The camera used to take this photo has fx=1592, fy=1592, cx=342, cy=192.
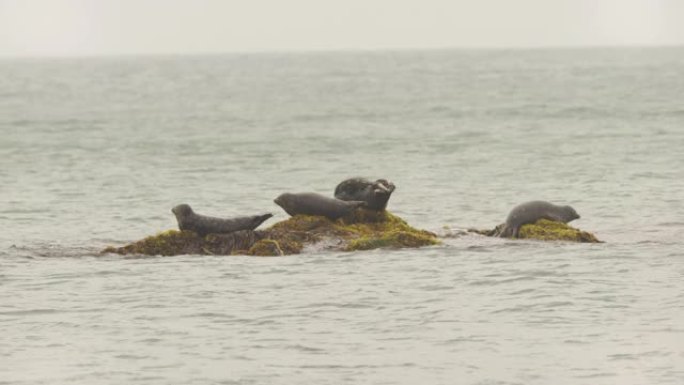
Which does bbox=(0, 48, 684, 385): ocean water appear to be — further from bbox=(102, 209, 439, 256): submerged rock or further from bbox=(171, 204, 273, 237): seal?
bbox=(171, 204, 273, 237): seal

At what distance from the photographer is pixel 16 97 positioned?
122m

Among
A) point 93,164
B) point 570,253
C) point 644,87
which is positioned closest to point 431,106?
point 644,87

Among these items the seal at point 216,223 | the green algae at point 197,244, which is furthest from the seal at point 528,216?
the green algae at point 197,244

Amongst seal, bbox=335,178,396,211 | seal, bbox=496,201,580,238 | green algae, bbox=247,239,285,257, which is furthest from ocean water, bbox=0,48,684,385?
seal, bbox=335,178,396,211

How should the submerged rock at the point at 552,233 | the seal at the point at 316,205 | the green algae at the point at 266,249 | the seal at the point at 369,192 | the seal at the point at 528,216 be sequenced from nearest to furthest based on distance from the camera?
the green algae at the point at 266,249 → the seal at the point at 316,205 → the seal at the point at 369,192 → the submerged rock at the point at 552,233 → the seal at the point at 528,216

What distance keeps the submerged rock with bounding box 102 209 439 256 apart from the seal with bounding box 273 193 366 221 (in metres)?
0.15

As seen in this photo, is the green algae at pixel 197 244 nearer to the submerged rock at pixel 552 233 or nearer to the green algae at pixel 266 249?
the green algae at pixel 266 249

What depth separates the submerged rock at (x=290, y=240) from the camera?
24.8 metres

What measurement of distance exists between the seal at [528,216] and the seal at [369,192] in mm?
2063

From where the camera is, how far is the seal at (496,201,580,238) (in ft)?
85.3

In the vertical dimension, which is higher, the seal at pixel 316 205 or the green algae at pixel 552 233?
the seal at pixel 316 205

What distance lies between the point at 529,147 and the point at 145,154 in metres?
13.1

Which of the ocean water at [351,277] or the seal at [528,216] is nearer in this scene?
the ocean water at [351,277]

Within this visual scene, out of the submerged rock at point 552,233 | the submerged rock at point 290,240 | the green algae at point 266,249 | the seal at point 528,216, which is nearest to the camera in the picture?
the green algae at point 266,249
